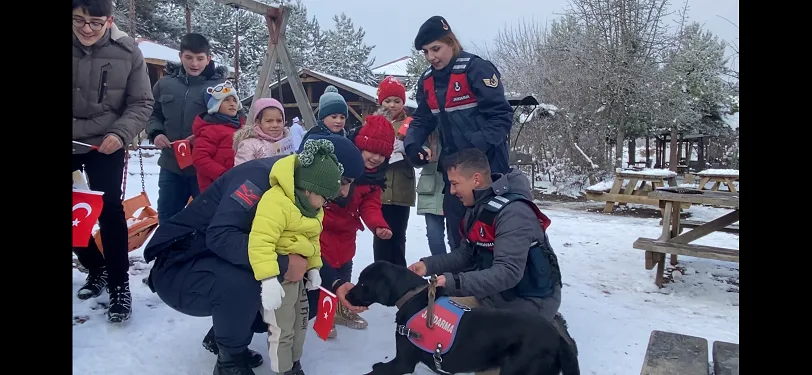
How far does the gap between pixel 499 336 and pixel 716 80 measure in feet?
75.5

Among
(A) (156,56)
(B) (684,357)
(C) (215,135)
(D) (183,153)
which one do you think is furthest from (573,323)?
(A) (156,56)

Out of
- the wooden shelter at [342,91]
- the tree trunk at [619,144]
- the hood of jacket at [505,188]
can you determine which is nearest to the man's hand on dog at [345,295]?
the hood of jacket at [505,188]

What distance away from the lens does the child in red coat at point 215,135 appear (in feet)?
11.0

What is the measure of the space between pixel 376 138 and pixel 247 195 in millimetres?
1163

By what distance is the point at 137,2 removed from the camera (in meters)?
25.1

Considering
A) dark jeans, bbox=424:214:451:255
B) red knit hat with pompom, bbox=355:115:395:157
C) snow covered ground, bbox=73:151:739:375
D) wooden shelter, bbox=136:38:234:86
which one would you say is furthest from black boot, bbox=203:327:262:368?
wooden shelter, bbox=136:38:234:86

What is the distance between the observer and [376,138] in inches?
125

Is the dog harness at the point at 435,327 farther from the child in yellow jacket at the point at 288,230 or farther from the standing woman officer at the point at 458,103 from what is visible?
the standing woman officer at the point at 458,103

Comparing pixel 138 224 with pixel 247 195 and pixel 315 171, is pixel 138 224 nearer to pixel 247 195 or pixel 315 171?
pixel 247 195

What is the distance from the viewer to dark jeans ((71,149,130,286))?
2.72 metres

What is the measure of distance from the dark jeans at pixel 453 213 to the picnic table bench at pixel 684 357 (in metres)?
1.43
